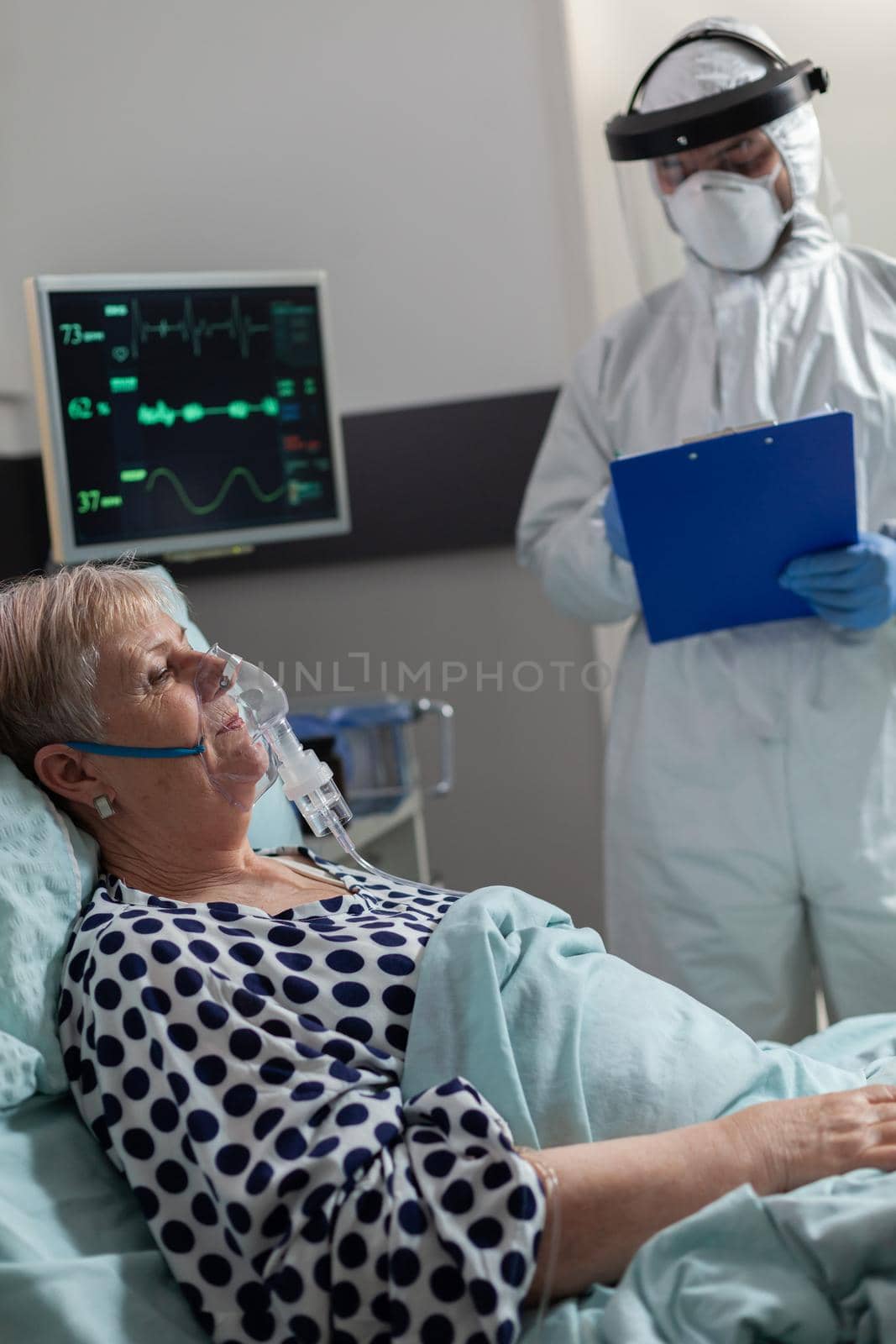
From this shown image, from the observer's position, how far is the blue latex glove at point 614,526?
6.34 ft

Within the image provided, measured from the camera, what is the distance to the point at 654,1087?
1143mm

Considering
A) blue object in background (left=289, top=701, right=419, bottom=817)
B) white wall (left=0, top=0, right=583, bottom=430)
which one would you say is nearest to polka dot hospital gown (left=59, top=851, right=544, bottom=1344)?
blue object in background (left=289, top=701, right=419, bottom=817)

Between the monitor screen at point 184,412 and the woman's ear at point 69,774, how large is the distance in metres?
0.87

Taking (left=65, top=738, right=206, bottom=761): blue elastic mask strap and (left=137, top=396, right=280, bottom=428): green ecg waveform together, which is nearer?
(left=65, top=738, right=206, bottom=761): blue elastic mask strap

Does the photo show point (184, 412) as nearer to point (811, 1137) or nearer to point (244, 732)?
point (244, 732)

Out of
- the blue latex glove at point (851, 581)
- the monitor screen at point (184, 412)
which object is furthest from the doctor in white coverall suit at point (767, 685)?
the monitor screen at point (184, 412)

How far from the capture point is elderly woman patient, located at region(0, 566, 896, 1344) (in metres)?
0.96

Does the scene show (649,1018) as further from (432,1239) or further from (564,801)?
(564,801)

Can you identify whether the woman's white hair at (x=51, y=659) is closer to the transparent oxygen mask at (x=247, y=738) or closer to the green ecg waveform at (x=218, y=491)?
the transparent oxygen mask at (x=247, y=738)

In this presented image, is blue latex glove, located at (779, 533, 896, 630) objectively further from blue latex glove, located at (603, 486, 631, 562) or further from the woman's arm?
the woman's arm

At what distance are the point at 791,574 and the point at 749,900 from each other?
465mm

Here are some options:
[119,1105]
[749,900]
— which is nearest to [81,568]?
[119,1105]

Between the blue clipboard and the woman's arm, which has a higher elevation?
the blue clipboard

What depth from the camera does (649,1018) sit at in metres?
1.20
